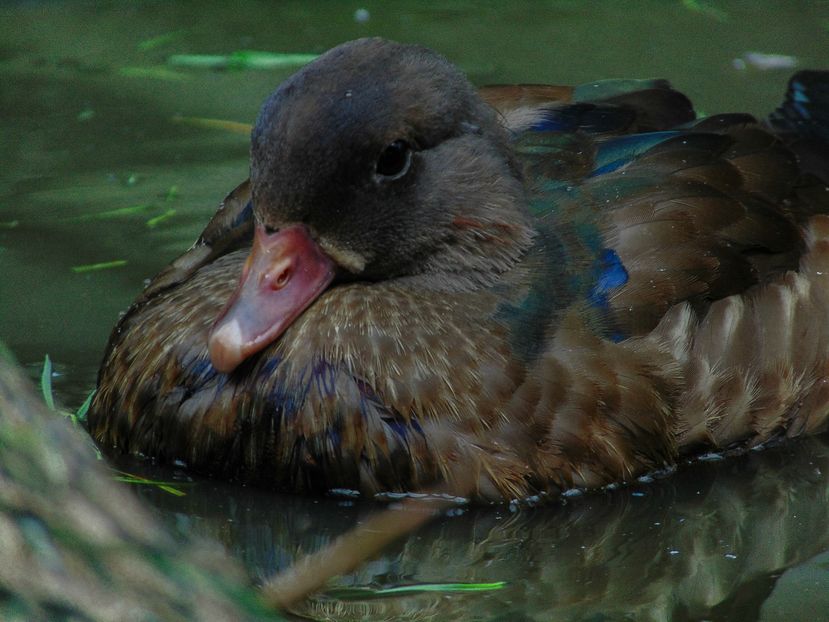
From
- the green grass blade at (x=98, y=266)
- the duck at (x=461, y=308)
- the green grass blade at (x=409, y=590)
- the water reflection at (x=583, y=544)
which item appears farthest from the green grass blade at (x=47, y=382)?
the green grass blade at (x=409, y=590)

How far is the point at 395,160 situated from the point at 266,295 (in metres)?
0.54

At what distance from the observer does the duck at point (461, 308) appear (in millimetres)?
3963

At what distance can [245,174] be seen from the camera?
6.33m

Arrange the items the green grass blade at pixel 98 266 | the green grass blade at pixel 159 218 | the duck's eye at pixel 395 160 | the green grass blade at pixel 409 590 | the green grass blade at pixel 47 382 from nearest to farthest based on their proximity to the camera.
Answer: the green grass blade at pixel 409 590 → the duck's eye at pixel 395 160 → the green grass blade at pixel 47 382 → the green grass blade at pixel 98 266 → the green grass blade at pixel 159 218

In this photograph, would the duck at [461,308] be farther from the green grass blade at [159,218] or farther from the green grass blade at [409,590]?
the green grass blade at [159,218]

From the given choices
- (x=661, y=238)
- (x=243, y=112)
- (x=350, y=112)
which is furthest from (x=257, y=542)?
(x=243, y=112)

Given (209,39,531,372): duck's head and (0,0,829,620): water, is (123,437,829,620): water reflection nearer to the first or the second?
(0,0,829,620): water

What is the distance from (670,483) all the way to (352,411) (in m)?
1.03

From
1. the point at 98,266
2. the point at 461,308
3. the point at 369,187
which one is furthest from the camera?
the point at 98,266

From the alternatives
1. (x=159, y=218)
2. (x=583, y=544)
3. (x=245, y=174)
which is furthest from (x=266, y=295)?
(x=245, y=174)

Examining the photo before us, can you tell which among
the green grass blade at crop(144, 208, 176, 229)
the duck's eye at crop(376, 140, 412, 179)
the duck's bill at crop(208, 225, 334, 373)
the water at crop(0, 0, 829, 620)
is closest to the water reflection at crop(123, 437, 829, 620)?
the water at crop(0, 0, 829, 620)

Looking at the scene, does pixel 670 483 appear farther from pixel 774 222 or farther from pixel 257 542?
pixel 257 542

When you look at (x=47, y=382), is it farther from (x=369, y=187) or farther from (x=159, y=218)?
(x=159, y=218)

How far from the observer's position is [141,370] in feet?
13.8
